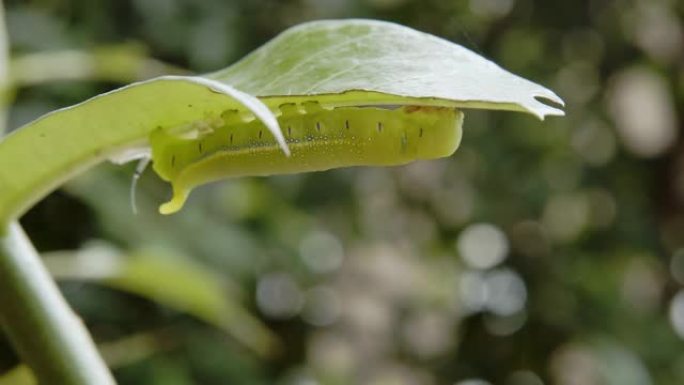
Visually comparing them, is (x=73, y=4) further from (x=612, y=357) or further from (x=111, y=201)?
(x=612, y=357)

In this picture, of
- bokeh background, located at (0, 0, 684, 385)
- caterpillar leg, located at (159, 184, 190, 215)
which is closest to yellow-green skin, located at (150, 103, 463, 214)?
caterpillar leg, located at (159, 184, 190, 215)

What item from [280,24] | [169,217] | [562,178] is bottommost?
[562,178]

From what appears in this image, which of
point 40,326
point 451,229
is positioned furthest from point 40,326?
point 451,229

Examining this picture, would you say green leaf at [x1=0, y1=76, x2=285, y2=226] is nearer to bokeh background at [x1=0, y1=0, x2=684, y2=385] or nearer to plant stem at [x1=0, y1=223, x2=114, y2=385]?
plant stem at [x1=0, y1=223, x2=114, y2=385]

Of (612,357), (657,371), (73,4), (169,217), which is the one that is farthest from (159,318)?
(657,371)

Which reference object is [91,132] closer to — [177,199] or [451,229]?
[177,199]

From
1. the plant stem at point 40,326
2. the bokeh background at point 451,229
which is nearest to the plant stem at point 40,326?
the plant stem at point 40,326

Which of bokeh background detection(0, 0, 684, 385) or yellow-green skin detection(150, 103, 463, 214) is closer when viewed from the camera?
yellow-green skin detection(150, 103, 463, 214)
